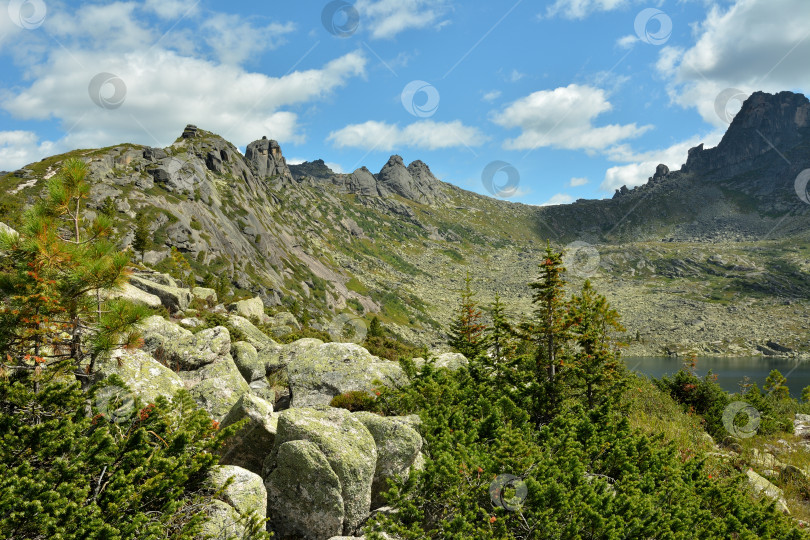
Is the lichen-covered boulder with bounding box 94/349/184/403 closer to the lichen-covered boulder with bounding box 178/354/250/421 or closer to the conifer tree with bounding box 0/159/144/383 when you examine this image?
the lichen-covered boulder with bounding box 178/354/250/421

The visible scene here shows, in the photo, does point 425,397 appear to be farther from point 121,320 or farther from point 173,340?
point 173,340

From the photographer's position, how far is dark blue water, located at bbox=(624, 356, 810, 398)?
343ft

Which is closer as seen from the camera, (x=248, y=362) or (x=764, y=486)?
(x=764, y=486)

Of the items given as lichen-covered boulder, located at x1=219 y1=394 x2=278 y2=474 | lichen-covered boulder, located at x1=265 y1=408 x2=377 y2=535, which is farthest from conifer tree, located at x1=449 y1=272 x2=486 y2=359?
lichen-covered boulder, located at x1=219 y1=394 x2=278 y2=474

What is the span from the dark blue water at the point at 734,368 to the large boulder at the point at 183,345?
109537 millimetres

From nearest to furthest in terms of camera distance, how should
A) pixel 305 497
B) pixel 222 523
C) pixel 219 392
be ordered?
pixel 222 523 → pixel 305 497 → pixel 219 392

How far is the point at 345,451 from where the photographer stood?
28.6 feet

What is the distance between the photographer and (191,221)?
105312mm

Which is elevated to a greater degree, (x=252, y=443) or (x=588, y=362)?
(x=588, y=362)

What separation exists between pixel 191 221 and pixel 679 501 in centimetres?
11653

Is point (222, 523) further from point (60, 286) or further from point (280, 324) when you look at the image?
point (280, 324)

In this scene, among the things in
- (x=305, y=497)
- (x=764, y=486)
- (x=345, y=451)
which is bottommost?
(x=764, y=486)

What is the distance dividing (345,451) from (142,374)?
265 inches

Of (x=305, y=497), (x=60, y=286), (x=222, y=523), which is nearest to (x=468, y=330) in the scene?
(x=305, y=497)
